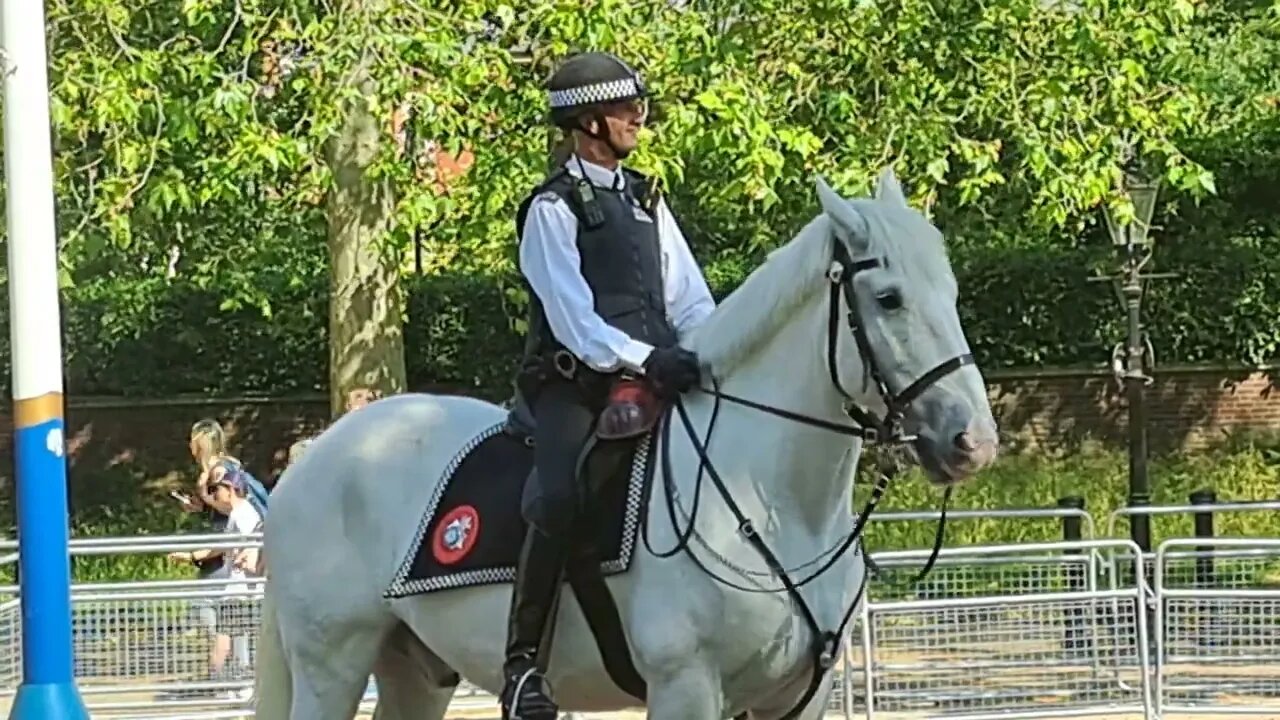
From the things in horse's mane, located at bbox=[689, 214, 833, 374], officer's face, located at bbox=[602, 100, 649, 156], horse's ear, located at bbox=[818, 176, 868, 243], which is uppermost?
officer's face, located at bbox=[602, 100, 649, 156]

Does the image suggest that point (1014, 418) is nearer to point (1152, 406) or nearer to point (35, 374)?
point (1152, 406)

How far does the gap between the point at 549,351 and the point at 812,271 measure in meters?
0.90

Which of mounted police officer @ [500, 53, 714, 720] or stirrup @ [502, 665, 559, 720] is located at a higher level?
mounted police officer @ [500, 53, 714, 720]

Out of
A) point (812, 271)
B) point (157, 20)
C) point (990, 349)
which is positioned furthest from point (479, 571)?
point (990, 349)

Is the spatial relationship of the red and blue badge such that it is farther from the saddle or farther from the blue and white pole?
the blue and white pole

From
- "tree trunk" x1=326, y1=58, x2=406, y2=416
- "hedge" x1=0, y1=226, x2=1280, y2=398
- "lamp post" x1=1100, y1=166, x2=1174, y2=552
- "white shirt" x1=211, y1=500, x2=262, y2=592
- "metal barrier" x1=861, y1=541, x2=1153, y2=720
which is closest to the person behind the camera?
"metal barrier" x1=861, y1=541, x2=1153, y2=720

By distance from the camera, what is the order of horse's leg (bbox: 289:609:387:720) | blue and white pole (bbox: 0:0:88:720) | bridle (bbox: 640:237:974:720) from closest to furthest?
bridle (bbox: 640:237:974:720), horse's leg (bbox: 289:609:387:720), blue and white pole (bbox: 0:0:88:720)

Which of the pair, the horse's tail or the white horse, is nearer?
the white horse

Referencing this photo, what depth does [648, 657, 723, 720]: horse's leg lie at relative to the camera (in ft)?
18.6

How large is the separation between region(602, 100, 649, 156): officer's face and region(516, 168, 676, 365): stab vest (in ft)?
0.44

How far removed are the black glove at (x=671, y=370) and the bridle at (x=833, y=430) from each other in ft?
0.22

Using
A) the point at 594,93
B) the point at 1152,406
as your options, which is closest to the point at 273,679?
the point at 594,93

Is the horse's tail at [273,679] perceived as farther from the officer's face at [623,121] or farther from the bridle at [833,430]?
the officer's face at [623,121]

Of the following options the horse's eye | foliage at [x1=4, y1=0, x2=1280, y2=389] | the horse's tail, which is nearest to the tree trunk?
foliage at [x1=4, y1=0, x2=1280, y2=389]
